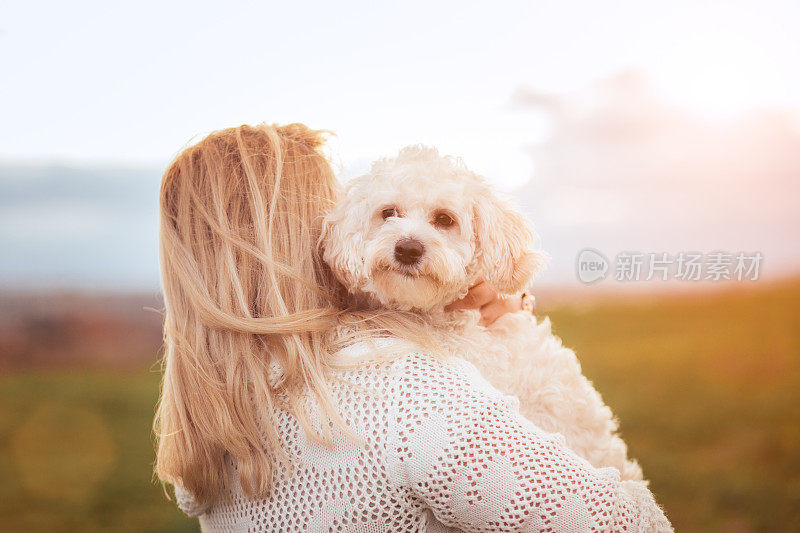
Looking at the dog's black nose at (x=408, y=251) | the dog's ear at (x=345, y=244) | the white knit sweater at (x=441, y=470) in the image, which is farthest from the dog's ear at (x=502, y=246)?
the white knit sweater at (x=441, y=470)

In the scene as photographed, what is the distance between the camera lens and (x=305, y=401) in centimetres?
115

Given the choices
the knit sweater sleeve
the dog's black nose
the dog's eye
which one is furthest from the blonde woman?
the dog's eye

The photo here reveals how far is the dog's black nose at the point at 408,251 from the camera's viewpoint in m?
1.42

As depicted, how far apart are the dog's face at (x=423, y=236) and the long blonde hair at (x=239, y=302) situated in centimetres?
9

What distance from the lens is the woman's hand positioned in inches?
66.0

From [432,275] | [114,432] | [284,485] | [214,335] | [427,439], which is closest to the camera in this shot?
[427,439]

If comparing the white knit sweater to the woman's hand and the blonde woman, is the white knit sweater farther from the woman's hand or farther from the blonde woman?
the woman's hand

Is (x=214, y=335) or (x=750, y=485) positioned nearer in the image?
(x=214, y=335)

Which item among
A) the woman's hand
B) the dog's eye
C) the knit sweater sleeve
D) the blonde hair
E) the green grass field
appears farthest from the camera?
the green grass field

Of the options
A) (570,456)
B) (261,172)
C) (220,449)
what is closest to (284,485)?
(220,449)

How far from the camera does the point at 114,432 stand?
402 cm

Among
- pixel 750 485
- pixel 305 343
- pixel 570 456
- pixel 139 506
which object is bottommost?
pixel 139 506

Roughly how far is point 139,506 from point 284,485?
3.21m

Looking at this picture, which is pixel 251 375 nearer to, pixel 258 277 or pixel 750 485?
pixel 258 277
